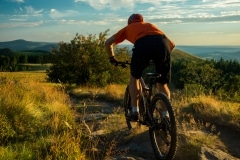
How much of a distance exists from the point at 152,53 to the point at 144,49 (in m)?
0.13

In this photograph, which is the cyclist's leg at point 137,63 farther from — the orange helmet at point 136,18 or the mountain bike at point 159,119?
the orange helmet at point 136,18

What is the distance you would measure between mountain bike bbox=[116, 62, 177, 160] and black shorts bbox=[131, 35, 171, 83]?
6.5 inches

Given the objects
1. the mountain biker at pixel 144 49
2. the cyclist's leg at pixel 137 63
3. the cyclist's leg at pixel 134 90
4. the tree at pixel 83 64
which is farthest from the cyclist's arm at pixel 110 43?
the tree at pixel 83 64

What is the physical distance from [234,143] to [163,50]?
263 centimetres

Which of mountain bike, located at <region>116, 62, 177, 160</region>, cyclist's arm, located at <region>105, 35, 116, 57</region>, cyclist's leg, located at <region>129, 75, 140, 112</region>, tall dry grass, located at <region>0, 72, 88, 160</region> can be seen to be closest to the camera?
tall dry grass, located at <region>0, 72, 88, 160</region>

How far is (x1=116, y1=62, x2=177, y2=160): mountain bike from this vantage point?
4.31 m

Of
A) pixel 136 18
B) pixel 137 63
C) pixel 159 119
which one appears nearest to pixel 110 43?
pixel 136 18

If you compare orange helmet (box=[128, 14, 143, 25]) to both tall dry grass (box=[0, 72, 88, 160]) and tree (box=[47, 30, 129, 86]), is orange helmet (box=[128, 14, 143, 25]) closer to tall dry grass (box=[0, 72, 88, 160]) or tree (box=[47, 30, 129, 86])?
tall dry grass (box=[0, 72, 88, 160])

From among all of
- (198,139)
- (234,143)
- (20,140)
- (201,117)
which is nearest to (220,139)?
(234,143)

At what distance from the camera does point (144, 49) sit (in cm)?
464

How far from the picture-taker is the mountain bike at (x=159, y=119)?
4.31m

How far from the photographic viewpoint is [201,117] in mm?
7895

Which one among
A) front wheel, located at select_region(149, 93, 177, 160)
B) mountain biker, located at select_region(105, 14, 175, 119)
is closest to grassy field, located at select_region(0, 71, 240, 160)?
front wheel, located at select_region(149, 93, 177, 160)

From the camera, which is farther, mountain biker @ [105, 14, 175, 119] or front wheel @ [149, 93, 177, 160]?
mountain biker @ [105, 14, 175, 119]
